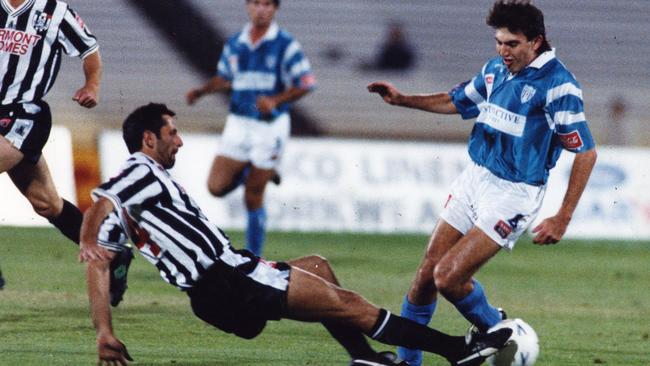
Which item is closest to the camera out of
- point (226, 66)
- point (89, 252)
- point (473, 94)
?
point (89, 252)

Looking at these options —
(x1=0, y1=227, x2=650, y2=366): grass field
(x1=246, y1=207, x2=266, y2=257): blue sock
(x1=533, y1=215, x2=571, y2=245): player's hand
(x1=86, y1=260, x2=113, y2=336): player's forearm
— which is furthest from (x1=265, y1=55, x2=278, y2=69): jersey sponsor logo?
(x1=86, y1=260, x2=113, y2=336): player's forearm

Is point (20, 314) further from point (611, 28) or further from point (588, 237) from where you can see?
point (611, 28)

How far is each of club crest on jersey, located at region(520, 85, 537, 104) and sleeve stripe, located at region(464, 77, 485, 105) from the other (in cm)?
46

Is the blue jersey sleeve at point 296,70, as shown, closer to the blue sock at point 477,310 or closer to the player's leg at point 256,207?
the player's leg at point 256,207

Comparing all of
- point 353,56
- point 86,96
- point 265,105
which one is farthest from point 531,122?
point 353,56

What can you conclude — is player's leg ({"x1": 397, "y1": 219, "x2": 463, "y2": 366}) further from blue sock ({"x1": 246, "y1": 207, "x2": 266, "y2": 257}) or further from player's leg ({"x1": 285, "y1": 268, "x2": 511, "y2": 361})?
blue sock ({"x1": 246, "y1": 207, "x2": 266, "y2": 257})

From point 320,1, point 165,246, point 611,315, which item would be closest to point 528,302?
point 611,315

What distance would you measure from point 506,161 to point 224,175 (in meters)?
5.38

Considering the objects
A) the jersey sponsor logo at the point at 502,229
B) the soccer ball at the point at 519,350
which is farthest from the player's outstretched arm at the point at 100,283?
the jersey sponsor logo at the point at 502,229

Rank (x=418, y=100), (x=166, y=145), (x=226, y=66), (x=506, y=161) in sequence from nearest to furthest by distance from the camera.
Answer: (x=166, y=145) → (x=506, y=161) → (x=418, y=100) → (x=226, y=66)

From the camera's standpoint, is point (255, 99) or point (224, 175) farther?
point (255, 99)

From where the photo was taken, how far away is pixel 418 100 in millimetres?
6980

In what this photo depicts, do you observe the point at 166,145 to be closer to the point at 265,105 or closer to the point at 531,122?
the point at 531,122

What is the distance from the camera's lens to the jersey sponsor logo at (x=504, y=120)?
641 centimetres
